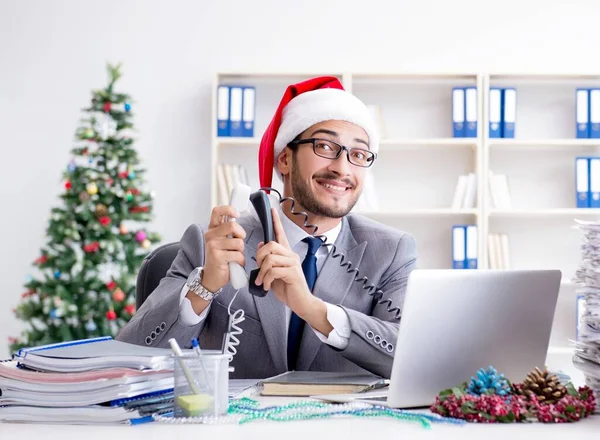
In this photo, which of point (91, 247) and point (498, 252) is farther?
point (498, 252)

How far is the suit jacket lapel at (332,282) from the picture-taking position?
204 centimetres

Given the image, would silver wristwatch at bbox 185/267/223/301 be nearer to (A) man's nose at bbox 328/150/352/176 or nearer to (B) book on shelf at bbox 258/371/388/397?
(B) book on shelf at bbox 258/371/388/397

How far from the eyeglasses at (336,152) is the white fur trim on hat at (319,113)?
0.18ft

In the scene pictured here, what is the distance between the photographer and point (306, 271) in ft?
6.86

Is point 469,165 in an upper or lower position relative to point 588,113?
lower

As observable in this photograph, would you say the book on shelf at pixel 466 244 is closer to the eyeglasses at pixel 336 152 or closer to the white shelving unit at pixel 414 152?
the white shelving unit at pixel 414 152

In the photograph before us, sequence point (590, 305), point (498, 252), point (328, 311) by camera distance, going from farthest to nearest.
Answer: point (498, 252) → point (328, 311) → point (590, 305)

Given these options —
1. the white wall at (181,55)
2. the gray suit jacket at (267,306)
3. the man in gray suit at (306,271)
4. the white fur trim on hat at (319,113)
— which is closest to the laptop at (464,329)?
the man in gray suit at (306,271)

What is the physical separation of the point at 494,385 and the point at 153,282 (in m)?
1.24

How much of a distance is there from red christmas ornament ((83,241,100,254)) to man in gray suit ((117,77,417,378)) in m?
2.50

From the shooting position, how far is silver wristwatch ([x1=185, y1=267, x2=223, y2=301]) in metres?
1.80

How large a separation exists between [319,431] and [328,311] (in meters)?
0.64

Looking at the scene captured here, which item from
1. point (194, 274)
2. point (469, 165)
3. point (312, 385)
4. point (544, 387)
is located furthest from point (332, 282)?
point (469, 165)

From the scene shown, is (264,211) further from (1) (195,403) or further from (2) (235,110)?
(2) (235,110)
